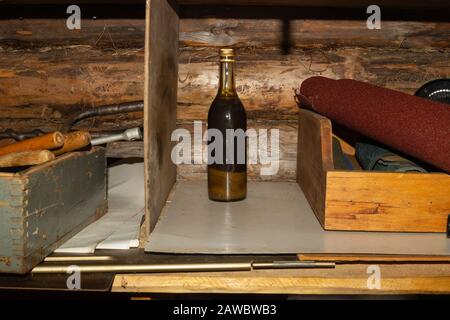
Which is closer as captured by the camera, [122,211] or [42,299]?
[122,211]

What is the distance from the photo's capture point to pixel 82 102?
134cm

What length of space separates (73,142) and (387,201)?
Result: 0.64m

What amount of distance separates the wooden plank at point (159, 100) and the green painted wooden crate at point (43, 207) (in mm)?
157

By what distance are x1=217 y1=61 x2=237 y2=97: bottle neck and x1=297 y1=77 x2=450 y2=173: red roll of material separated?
0.68 feet

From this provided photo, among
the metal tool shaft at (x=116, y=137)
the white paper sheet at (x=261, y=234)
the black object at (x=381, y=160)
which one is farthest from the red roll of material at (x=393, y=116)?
the metal tool shaft at (x=116, y=137)

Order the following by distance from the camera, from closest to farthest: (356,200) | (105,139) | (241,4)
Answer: (356,200), (105,139), (241,4)

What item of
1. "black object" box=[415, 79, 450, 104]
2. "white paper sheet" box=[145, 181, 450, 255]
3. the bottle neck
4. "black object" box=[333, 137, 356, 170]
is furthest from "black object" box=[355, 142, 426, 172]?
the bottle neck

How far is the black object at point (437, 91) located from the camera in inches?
46.8

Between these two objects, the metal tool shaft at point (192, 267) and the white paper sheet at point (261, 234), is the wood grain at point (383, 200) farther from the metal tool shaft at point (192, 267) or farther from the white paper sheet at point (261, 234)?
the metal tool shaft at point (192, 267)

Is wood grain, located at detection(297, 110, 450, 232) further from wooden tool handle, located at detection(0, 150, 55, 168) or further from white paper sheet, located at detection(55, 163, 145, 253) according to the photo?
wooden tool handle, located at detection(0, 150, 55, 168)

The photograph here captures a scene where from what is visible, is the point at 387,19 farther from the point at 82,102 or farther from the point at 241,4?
the point at 82,102

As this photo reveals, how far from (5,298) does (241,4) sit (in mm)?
1124

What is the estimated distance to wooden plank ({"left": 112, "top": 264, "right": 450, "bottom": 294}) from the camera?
779 millimetres
